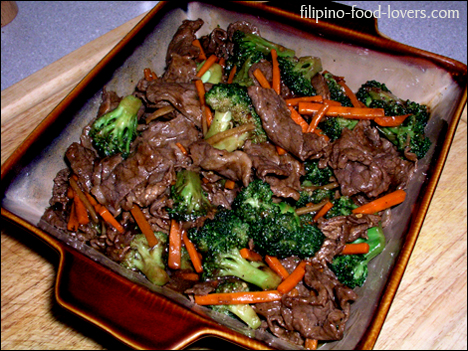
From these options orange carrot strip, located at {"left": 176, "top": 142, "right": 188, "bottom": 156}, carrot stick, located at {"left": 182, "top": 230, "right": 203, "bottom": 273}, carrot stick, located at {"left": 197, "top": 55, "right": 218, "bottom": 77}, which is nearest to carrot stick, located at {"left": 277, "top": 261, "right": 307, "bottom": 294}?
carrot stick, located at {"left": 182, "top": 230, "right": 203, "bottom": 273}

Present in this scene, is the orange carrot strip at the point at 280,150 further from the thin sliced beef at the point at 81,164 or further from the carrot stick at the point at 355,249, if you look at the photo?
the thin sliced beef at the point at 81,164

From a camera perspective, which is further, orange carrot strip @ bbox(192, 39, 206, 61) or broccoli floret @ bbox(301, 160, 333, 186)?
orange carrot strip @ bbox(192, 39, 206, 61)

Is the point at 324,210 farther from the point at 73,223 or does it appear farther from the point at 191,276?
the point at 73,223

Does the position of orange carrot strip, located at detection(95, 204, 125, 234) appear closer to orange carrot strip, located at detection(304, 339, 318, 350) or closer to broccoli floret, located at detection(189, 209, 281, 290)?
broccoli floret, located at detection(189, 209, 281, 290)

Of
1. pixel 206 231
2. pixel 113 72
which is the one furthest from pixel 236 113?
pixel 113 72

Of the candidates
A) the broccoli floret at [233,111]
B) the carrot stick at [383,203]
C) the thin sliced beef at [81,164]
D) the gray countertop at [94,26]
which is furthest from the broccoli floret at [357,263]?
the gray countertop at [94,26]

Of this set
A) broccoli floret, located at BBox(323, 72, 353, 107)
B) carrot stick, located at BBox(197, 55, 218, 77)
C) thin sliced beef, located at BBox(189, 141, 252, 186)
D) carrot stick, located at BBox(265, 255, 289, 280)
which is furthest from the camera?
carrot stick, located at BBox(197, 55, 218, 77)
